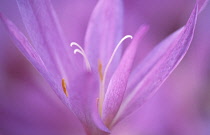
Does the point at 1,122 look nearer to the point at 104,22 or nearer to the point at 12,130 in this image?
the point at 12,130

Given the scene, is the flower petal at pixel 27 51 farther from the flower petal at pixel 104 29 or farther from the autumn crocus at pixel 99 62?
the flower petal at pixel 104 29

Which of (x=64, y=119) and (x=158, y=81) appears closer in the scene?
(x=158, y=81)

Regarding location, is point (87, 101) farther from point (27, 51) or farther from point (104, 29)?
point (104, 29)

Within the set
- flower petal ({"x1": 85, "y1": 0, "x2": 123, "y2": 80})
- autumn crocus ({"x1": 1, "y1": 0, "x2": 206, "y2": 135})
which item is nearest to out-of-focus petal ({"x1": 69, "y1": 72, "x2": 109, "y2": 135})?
autumn crocus ({"x1": 1, "y1": 0, "x2": 206, "y2": 135})

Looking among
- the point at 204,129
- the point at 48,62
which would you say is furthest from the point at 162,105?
the point at 48,62

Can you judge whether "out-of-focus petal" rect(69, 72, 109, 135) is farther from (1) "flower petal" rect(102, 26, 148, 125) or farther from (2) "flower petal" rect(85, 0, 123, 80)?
(2) "flower petal" rect(85, 0, 123, 80)

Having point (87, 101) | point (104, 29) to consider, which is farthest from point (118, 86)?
point (104, 29)
